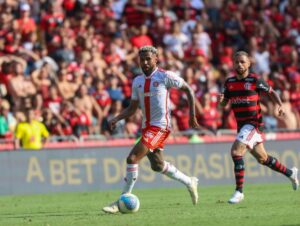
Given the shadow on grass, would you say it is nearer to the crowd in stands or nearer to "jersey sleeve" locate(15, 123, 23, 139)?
"jersey sleeve" locate(15, 123, 23, 139)

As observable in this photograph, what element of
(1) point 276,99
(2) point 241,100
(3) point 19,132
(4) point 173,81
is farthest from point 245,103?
(3) point 19,132

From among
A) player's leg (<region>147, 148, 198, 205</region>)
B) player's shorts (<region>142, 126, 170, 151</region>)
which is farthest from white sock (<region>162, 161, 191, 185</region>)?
player's shorts (<region>142, 126, 170, 151</region>)

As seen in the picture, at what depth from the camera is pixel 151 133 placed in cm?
1293

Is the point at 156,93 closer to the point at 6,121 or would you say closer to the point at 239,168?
the point at 239,168

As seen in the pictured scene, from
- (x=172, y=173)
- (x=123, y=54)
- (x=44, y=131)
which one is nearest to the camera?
(x=172, y=173)

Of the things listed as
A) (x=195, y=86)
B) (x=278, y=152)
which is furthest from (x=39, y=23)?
(x=278, y=152)

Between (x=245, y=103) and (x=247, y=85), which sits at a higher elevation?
(x=247, y=85)

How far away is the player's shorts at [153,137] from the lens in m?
12.9

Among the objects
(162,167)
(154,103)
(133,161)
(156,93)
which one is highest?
(156,93)

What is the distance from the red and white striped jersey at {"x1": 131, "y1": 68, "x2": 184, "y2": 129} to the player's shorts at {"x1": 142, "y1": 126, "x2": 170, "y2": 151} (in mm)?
68

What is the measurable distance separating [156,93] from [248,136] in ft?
6.09

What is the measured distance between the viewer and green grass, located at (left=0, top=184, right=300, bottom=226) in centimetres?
1116

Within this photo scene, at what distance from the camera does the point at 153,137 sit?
12.9 m

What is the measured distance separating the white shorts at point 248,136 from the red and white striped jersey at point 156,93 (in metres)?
1.49
